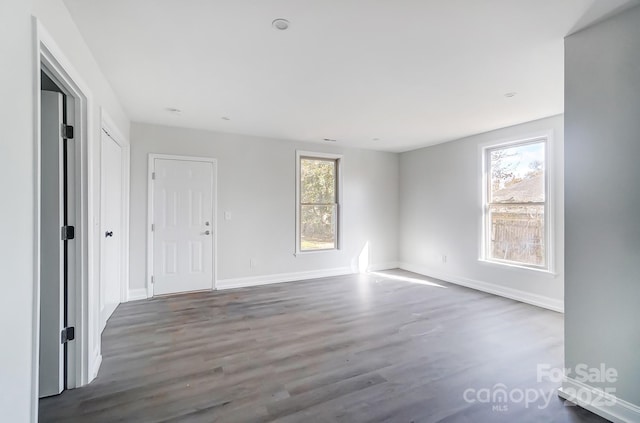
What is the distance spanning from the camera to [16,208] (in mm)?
1202

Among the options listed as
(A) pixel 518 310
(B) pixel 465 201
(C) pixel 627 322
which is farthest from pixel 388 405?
(B) pixel 465 201

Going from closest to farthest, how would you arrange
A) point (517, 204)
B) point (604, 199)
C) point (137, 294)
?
point (604, 199) → point (137, 294) → point (517, 204)

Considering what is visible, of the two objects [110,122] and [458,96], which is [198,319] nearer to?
[110,122]

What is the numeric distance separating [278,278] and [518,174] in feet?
13.0

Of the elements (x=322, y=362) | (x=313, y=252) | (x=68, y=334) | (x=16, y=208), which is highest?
(x=16, y=208)

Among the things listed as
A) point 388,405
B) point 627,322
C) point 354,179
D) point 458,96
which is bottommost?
point 388,405

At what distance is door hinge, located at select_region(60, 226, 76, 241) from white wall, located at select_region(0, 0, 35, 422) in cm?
88

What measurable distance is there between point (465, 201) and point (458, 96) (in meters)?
2.23

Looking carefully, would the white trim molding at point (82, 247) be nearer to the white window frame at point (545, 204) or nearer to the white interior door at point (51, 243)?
the white interior door at point (51, 243)

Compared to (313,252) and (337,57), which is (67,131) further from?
(313,252)

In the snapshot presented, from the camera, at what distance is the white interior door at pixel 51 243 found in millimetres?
1986

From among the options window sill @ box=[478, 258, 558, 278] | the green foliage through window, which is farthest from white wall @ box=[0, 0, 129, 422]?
window sill @ box=[478, 258, 558, 278]

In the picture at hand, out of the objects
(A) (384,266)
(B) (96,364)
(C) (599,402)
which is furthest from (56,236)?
(A) (384,266)

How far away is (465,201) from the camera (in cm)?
490
